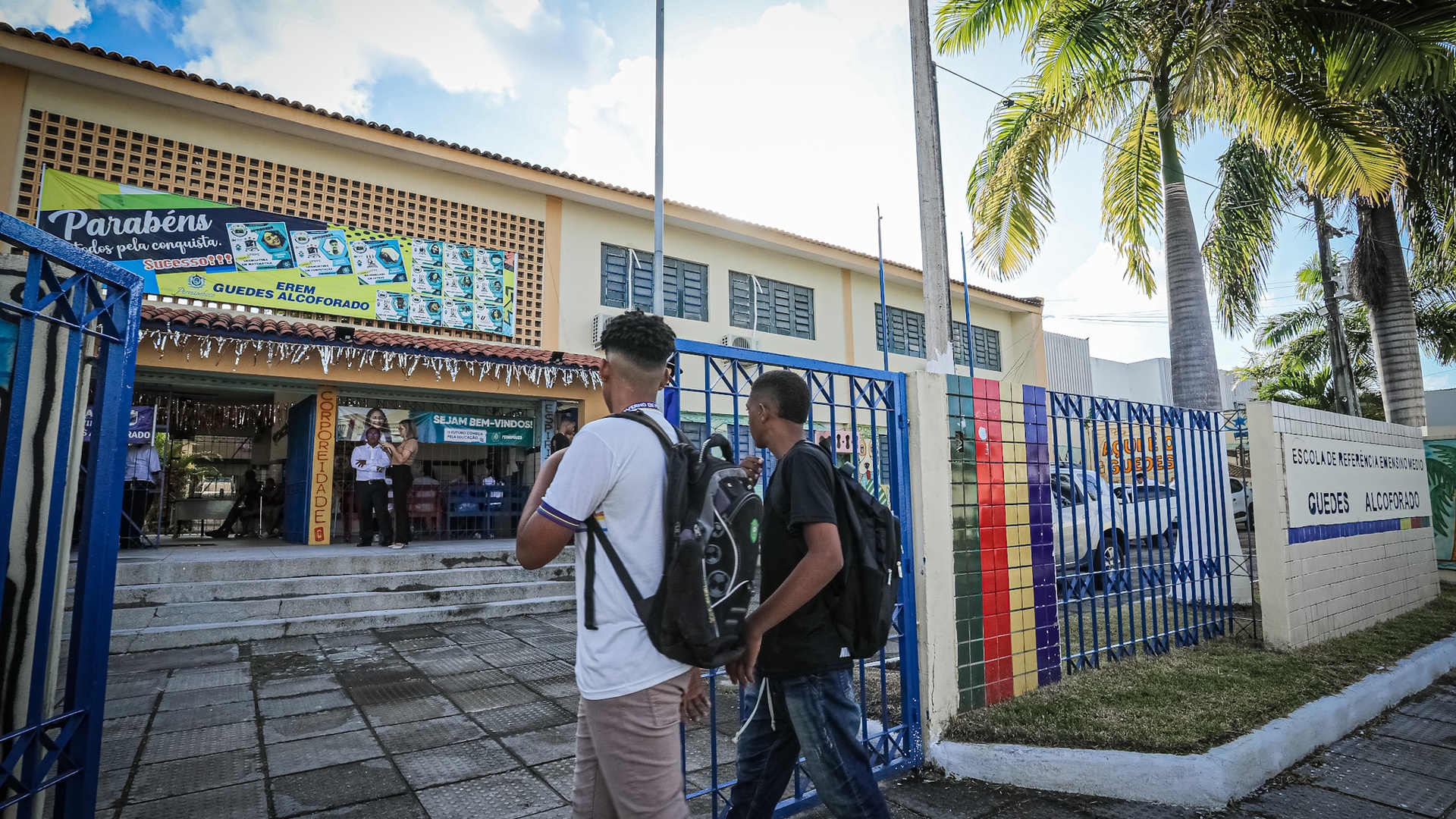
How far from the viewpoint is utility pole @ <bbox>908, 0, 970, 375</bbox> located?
5293mm

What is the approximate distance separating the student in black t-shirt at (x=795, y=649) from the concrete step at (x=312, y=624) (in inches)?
234

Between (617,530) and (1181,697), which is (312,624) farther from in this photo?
(1181,697)

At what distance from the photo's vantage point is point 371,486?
9891 millimetres

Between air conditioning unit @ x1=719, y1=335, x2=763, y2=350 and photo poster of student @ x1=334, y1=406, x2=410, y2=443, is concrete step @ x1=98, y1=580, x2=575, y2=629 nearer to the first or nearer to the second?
photo poster of student @ x1=334, y1=406, x2=410, y2=443

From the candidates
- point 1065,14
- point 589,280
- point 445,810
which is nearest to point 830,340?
point 589,280

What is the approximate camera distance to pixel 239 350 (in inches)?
386

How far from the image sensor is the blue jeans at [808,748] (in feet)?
8.02

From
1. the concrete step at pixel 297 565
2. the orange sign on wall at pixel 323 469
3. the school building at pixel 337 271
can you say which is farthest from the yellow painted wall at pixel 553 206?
the concrete step at pixel 297 565

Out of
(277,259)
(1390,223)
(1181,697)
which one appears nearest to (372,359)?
(277,259)

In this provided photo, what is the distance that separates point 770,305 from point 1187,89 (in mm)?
9349

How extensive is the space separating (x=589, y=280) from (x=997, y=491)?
33.4ft

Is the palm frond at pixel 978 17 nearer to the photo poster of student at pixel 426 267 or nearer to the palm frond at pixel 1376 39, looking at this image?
the palm frond at pixel 1376 39

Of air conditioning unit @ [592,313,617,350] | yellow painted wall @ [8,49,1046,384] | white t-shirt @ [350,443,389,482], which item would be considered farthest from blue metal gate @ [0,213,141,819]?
air conditioning unit @ [592,313,617,350]

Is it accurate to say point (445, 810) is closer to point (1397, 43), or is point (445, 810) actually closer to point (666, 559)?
point (666, 559)
